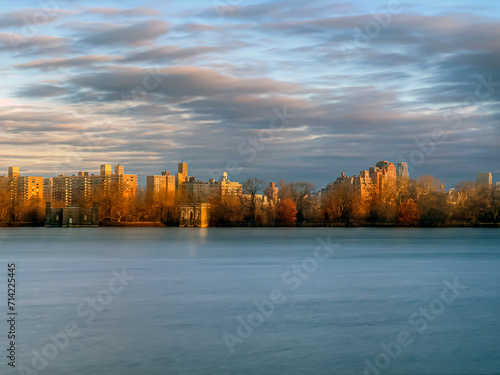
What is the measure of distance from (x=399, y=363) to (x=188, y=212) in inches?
3832

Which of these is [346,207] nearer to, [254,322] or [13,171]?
[254,322]

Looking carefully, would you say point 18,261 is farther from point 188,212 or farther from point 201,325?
point 188,212

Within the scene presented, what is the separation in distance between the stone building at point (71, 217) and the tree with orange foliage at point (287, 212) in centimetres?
3580

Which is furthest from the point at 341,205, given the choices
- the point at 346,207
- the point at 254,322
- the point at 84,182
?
the point at 84,182

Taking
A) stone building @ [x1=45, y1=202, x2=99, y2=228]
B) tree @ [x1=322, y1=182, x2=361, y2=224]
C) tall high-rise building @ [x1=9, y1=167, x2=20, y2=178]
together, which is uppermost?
tall high-rise building @ [x1=9, y1=167, x2=20, y2=178]

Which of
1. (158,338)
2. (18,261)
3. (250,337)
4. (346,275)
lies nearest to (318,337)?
(250,337)

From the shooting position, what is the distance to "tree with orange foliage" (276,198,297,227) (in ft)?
323

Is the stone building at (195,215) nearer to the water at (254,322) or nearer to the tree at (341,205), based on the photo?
the tree at (341,205)

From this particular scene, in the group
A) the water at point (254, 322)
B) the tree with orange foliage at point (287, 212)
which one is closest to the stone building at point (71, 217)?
the tree with orange foliage at point (287, 212)

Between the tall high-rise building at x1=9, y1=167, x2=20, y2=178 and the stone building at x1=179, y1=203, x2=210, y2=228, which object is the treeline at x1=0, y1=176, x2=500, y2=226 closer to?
the stone building at x1=179, y1=203, x2=210, y2=228

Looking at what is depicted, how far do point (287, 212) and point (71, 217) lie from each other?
45.6 meters

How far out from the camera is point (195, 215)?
345 ft

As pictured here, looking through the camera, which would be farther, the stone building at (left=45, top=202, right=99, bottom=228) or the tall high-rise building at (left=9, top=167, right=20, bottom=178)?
the tall high-rise building at (left=9, top=167, right=20, bottom=178)

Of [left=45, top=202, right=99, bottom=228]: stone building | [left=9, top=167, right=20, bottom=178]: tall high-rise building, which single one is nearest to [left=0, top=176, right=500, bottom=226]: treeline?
[left=45, top=202, right=99, bottom=228]: stone building
